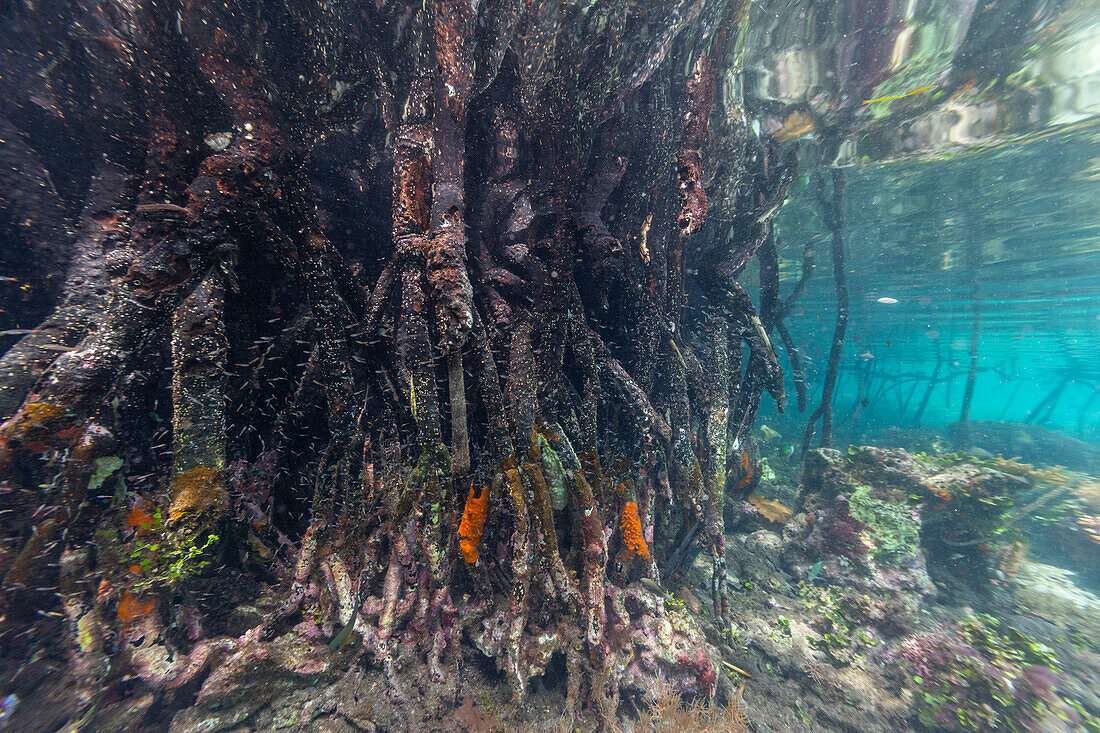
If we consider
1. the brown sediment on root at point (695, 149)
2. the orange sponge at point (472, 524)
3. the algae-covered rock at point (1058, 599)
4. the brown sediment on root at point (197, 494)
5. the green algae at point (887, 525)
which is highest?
the brown sediment on root at point (695, 149)

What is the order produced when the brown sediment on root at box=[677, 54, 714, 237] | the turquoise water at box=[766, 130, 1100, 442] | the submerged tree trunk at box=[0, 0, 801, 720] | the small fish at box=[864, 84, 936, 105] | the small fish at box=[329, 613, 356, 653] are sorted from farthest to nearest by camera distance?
the turquoise water at box=[766, 130, 1100, 442] → the small fish at box=[864, 84, 936, 105] → the brown sediment on root at box=[677, 54, 714, 237] → the small fish at box=[329, 613, 356, 653] → the submerged tree trunk at box=[0, 0, 801, 720]

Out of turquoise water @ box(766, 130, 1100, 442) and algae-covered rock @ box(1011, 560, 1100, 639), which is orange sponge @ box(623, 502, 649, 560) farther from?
turquoise water @ box(766, 130, 1100, 442)

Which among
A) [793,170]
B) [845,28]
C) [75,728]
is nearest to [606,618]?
[75,728]

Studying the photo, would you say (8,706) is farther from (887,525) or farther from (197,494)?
(887,525)

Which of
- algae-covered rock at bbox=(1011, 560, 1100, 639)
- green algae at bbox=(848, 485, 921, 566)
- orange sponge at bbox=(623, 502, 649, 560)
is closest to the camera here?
orange sponge at bbox=(623, 502, 649, 560)

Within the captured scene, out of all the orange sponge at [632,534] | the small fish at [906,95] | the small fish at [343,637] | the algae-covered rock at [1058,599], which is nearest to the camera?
the small fish at [343,637]

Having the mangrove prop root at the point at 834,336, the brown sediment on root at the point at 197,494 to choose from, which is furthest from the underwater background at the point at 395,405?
the mangrove prop root at the point at 834,336

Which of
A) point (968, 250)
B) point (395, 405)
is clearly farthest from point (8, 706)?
point (968, 250)

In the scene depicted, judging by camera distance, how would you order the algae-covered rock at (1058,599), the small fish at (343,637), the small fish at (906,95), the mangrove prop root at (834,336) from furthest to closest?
the mangrove prop root at (834,336)
the small fish at (906,95)
the algae-covered rock at (1058,599)
the small fish at (343,637)

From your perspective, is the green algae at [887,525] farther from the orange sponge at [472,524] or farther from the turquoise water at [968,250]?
the orange sponge at [472,524]

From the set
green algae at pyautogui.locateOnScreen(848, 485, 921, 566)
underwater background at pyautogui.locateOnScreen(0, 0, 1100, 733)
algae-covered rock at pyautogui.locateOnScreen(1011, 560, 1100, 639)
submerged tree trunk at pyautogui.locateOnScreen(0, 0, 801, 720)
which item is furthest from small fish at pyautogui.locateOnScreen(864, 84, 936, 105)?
algae-covered rock at pyautogui.locateOnScreen(1011, 560, 1100, 639)

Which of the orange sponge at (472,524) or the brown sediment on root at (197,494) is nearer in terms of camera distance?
the brown sediment on root at (197,494)

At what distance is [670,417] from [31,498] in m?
5.56

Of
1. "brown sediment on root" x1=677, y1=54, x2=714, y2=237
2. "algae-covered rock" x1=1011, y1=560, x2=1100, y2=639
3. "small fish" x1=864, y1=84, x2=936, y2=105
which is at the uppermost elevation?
"small fish" x1=864, y1=84, x2=936, y2=105
